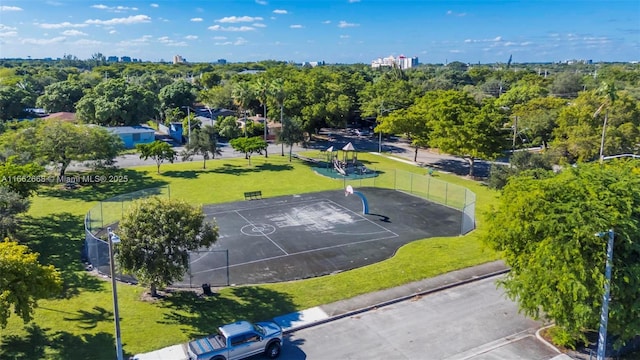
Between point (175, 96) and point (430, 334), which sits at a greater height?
point (175, 96)

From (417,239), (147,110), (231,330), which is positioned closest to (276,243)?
(417,239)

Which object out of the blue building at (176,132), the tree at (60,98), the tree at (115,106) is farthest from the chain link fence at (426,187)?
the tree at (60,98)

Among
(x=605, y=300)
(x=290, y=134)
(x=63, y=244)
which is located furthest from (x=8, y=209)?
(x=290, y=134)

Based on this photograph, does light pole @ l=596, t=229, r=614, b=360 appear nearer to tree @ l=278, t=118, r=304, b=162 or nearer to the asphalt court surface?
the asphalt court surface

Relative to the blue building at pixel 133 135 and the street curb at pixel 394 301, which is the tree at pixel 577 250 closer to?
the street curb at pixel 394 301

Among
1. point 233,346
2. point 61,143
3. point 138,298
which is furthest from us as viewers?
point 61,143

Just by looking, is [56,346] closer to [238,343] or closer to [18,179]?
[238,343]
